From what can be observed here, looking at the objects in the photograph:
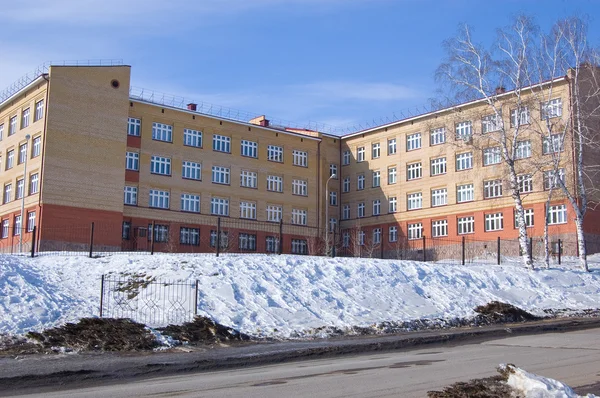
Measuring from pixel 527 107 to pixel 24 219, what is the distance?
34.5m

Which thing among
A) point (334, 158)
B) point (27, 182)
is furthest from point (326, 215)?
point (27, 182)

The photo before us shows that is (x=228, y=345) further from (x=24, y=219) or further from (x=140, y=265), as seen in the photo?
(x=24, y=219)

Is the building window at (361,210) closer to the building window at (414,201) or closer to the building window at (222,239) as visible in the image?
the building window at (414,201)

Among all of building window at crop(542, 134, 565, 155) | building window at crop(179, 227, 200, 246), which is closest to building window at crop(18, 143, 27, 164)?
building window at crop(179, 227, 200, 246)

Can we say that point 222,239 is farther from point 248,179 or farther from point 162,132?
point 162,132

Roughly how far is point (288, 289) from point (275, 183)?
38663 mm

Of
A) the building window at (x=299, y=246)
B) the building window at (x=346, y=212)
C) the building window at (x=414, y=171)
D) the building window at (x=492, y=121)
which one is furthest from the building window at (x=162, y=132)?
the building window at (x=492, y=121)

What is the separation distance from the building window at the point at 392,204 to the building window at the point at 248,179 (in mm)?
12061

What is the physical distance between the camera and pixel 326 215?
5956 cm

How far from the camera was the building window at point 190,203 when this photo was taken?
2139 inches

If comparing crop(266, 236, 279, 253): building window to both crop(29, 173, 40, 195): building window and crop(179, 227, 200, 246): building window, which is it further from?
crop(29, 173, 40, 195): building window

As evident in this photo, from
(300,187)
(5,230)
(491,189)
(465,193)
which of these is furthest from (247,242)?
(491,189)

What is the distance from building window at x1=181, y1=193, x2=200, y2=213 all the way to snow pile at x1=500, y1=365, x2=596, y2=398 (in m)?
46.5

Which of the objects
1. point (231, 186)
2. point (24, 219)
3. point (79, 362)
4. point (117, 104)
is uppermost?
point (117, 104)
